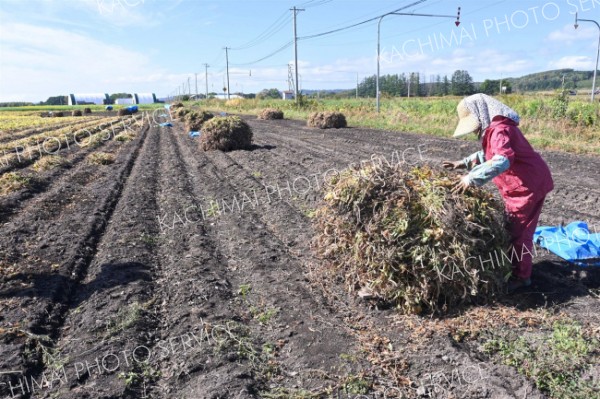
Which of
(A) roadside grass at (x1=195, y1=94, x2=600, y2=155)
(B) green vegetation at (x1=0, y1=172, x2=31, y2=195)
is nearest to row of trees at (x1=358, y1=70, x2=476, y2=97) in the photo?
(A) roadside grass at (x1=195, y1=94, x2=600, y2=155)

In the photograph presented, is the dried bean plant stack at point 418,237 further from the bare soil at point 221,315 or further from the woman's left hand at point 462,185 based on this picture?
the bare soil at point 221,315

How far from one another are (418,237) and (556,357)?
4.12 ft

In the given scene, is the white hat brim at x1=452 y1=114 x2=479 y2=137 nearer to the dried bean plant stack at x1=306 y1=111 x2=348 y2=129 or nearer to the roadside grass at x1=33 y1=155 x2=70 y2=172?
the roadside grass at x1=33 y1=155 x2=70 y2=172

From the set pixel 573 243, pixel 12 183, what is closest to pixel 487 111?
pixel 573 243

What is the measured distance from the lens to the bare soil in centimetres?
302

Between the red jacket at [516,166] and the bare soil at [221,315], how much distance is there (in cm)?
92

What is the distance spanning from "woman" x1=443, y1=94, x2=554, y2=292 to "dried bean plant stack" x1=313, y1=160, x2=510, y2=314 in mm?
166

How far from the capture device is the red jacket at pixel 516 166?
358cm

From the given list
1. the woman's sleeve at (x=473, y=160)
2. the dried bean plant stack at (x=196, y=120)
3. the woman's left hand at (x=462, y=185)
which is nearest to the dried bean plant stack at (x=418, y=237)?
the woman's left hand at (x=462, y=185)

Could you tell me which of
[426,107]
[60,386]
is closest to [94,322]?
[60,386]

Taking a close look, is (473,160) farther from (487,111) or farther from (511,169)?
(487,111)

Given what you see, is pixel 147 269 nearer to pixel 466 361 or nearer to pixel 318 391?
pixel 318 391

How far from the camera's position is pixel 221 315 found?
3926 mm

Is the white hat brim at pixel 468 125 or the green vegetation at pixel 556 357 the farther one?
the white hat brim at pixel 468 125
